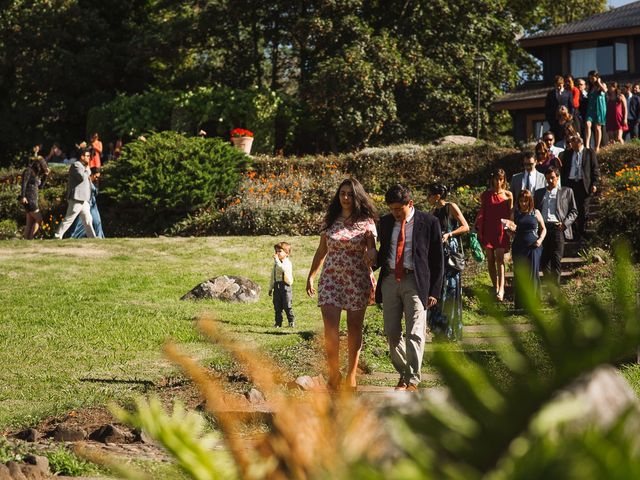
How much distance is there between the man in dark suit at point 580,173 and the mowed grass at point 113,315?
177 inches

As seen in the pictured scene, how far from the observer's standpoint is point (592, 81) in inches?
855

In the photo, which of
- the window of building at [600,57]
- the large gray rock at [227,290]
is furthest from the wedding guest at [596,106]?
the window of building at [600,57]

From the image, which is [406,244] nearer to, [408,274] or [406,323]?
[408,274]

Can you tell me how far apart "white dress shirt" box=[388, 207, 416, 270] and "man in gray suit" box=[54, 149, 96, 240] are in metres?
11.6

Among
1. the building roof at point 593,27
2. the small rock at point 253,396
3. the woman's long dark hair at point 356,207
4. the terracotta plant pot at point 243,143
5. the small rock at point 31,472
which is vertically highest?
the building roof at point 593,27

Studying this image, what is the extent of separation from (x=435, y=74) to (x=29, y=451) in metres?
27.5

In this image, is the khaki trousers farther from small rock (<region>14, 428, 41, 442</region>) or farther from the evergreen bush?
the evergreen bush

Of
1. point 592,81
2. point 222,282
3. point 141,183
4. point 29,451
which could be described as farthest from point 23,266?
point 592,81

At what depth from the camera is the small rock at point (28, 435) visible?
20.6ft

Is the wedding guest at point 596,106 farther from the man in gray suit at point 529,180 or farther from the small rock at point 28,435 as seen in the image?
the small rock at point 28,435

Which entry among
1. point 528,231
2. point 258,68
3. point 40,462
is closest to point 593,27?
point 258,68

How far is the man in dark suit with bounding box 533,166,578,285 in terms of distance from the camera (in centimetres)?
1308

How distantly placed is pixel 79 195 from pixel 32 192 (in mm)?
1187

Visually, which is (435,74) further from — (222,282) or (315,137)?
(222,282)
